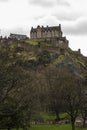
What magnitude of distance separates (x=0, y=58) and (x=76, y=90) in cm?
3557

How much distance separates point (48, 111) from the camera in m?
114

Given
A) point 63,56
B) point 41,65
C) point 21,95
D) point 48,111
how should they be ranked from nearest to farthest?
point 21,95 → point 48,111 → point 41,65 → point 63,56

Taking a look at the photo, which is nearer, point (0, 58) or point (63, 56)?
point (0, 58)

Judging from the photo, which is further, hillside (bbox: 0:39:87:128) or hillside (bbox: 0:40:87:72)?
hillside (bbox: 0:40:87:72)

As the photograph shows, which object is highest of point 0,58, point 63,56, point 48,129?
point 63,56

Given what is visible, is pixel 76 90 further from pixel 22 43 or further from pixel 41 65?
pixel 22 43

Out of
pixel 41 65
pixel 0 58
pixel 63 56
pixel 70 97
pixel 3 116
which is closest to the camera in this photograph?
pixel 3 116

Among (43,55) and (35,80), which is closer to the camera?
(35,80)

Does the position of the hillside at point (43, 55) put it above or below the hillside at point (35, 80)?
above

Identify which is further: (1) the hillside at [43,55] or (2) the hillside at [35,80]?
(1) the hillside at [43,55]

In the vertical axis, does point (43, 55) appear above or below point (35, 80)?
above

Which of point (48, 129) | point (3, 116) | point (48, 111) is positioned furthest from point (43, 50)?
point (3, 116)

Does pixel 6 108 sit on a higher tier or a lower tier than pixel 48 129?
higher

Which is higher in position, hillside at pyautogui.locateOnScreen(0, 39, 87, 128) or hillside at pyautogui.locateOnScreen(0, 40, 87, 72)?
hillside at pyautogui.locateOnScreen(0, 40, 87, 72)
